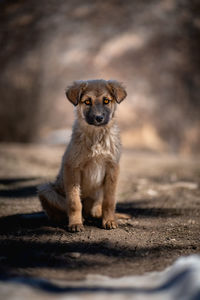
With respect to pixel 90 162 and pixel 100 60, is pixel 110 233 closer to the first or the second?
pixel 90 162

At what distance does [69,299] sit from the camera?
2.13m

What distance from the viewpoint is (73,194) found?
3.97 metres

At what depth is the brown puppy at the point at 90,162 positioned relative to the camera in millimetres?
3980

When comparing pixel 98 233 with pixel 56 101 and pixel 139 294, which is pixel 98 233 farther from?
pixel 56 101

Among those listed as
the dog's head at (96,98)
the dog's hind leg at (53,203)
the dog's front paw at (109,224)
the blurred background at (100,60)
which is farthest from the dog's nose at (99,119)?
the blurred background at (100,60)

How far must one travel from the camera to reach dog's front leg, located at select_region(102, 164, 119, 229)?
4090 millimetres

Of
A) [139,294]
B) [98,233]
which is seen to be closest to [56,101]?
[98,233]

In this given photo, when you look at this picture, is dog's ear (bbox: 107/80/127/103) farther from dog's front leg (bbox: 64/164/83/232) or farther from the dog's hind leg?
the dog's hind leg

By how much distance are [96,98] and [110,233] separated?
1674 mm

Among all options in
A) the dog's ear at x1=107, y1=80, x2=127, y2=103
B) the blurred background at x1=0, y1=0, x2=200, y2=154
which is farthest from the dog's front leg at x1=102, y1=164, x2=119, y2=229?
the blurred background at x1=0, y1=0, x2=200, y2=154

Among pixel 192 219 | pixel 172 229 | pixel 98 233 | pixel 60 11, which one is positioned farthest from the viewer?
pixel 60 11

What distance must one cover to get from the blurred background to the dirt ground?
3.45 meters

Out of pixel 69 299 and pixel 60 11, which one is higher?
pixel 60 11

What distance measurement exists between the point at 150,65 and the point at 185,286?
9825mm
